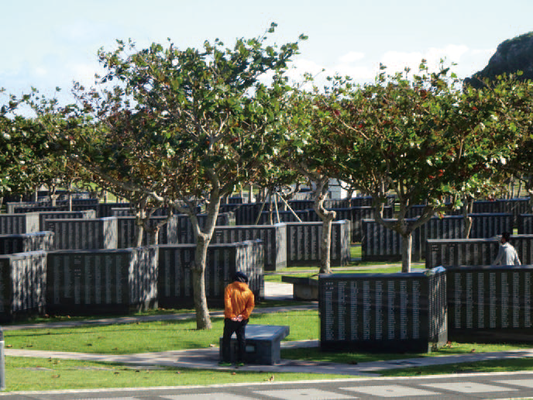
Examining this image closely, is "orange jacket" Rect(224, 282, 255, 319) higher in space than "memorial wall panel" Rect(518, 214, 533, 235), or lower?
lower

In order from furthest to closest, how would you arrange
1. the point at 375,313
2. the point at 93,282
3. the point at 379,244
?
the point at 379,244 < the point at 93,282 < the point at 375,313

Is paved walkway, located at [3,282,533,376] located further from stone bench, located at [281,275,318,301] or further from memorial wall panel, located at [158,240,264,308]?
stone bench, located at [281,275,318,301]

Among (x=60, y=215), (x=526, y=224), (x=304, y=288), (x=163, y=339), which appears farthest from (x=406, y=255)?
(x=60, y=215)

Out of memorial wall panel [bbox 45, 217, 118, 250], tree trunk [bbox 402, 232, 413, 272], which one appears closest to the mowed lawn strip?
tree trunk [bbox 402, 232, 413, 272]

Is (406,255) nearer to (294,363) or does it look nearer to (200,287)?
(200,287)

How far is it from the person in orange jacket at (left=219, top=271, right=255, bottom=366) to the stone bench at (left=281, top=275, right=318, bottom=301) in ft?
24.2

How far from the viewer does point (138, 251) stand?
1942 cm

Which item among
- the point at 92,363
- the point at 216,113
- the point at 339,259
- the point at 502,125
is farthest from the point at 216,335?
the point at 339,259

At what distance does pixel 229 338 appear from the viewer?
13453 millimetres

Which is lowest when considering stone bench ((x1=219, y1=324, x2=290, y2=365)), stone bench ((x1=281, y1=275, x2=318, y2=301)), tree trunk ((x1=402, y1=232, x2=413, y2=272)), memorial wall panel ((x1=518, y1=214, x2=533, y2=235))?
stone bench ((x1=219, y1=324, x2=290, y2=365))

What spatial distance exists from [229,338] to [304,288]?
25.9 feet

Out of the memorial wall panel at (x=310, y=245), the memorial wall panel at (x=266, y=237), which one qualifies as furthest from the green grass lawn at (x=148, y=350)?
the memorial wall panel at (x=310, y=245)

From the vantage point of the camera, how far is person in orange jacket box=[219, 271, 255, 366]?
43.8ft

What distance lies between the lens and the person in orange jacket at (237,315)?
43.8ft
